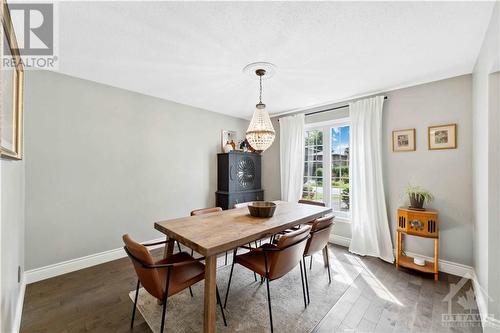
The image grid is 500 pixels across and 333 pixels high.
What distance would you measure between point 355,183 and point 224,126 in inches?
106

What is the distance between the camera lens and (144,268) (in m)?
1.36

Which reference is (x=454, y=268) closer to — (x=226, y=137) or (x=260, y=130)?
(x=260, y=130)

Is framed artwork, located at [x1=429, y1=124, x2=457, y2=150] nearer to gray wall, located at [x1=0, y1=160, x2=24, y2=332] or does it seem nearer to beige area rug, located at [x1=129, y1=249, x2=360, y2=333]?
beige area rug, located at [x1=129, y1=249, x2=360, y2=333]

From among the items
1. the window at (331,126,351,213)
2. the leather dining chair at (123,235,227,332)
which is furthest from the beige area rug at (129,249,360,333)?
the window at (331,126,351,213)

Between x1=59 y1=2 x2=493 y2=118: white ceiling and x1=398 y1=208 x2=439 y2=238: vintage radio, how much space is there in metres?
1.71

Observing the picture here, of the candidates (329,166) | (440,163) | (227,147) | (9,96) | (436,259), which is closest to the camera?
(9,96)

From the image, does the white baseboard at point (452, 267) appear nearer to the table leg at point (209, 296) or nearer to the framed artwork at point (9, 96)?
the table leg at point (209, 296)

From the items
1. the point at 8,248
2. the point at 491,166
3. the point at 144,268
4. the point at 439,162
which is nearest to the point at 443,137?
the point at 439,162

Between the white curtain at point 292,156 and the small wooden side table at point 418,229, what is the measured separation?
1.64 metres

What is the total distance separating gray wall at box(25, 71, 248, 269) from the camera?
2344mm

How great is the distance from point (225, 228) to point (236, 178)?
228 cm
